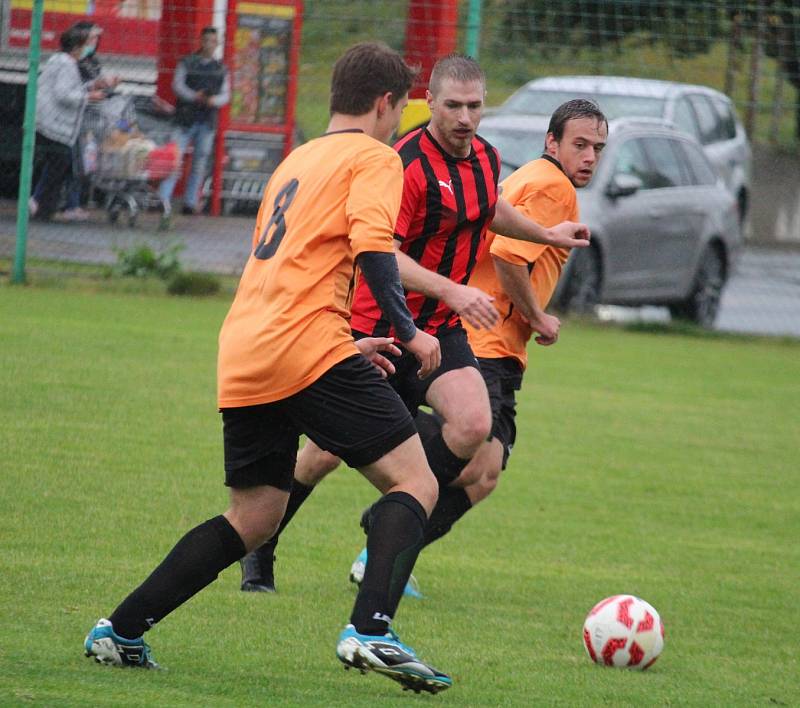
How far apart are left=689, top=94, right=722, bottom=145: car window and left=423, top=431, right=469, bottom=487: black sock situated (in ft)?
43.4

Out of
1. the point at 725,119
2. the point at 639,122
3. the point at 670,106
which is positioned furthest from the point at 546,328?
the point at 725,119

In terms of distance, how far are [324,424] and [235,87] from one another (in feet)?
34.2

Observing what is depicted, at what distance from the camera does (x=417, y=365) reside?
5973 millimetres

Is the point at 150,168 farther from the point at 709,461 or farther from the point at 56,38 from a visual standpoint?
the point at 709,461

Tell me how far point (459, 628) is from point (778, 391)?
742 centimetres

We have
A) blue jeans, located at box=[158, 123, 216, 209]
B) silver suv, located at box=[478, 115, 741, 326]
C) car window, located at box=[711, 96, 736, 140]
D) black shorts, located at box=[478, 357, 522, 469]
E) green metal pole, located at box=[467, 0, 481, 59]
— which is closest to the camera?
black shorts, located at box=[478, 357, 522, 469]

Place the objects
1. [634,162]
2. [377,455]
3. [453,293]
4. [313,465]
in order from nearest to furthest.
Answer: [377,455]
[453,293]
[313,465]
[634,162]

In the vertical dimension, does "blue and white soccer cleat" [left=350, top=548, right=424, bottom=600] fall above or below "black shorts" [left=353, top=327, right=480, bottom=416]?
below

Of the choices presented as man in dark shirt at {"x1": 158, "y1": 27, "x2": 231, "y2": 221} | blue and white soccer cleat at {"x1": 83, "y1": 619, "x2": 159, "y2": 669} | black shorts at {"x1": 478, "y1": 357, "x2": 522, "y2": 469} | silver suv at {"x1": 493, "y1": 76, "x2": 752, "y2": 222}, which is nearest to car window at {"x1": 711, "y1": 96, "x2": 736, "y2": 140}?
silver suv at {"x1": 493, "y1": 76, "x2": 752, "y2": 222}

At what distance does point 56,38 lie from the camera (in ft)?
45.5

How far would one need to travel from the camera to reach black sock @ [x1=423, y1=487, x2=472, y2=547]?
620 cm

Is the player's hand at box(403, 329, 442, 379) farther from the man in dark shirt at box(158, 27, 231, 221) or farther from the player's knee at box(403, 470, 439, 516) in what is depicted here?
the man in dark shirt at box(158, 27, 231, 221)

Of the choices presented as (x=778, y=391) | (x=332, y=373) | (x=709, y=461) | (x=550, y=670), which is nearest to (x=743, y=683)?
(x=550, y=670)

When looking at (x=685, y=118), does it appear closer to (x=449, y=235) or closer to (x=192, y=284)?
(x=192, y=284)
